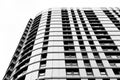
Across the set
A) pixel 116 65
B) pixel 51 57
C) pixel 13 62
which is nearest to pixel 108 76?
pixel 116 65

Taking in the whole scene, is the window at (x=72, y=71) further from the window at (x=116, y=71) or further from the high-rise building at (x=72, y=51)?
the window at (x=116, y=71)

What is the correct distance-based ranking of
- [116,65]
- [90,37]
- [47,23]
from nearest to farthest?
[116,65]
[90,37]
[47,23]

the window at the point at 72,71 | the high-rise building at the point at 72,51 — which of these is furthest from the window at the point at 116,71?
the window at the point at 72,71

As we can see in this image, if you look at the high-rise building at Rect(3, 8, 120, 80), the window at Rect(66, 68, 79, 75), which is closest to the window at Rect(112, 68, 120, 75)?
the high-rise building at Rect(3, 8, 120, 80)

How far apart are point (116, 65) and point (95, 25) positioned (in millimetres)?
15607

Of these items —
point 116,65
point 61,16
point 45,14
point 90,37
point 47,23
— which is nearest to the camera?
point 116,65

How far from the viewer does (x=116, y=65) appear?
28.5 metres

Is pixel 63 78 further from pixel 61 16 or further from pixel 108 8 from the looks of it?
pixel 108 8

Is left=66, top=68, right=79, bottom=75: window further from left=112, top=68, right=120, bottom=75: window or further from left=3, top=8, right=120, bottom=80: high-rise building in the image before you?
left=112, top=68, right=120, bottom=75: window

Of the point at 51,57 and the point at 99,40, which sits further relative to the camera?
the point at 99,40

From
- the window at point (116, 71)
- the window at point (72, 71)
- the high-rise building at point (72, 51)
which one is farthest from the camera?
the window at point (116, 71)

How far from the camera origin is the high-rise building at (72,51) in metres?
27.2

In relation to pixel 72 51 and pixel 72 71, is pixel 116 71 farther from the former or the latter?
pixel 72 51

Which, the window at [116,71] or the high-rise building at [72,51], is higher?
the high-rise building at [72,51]
